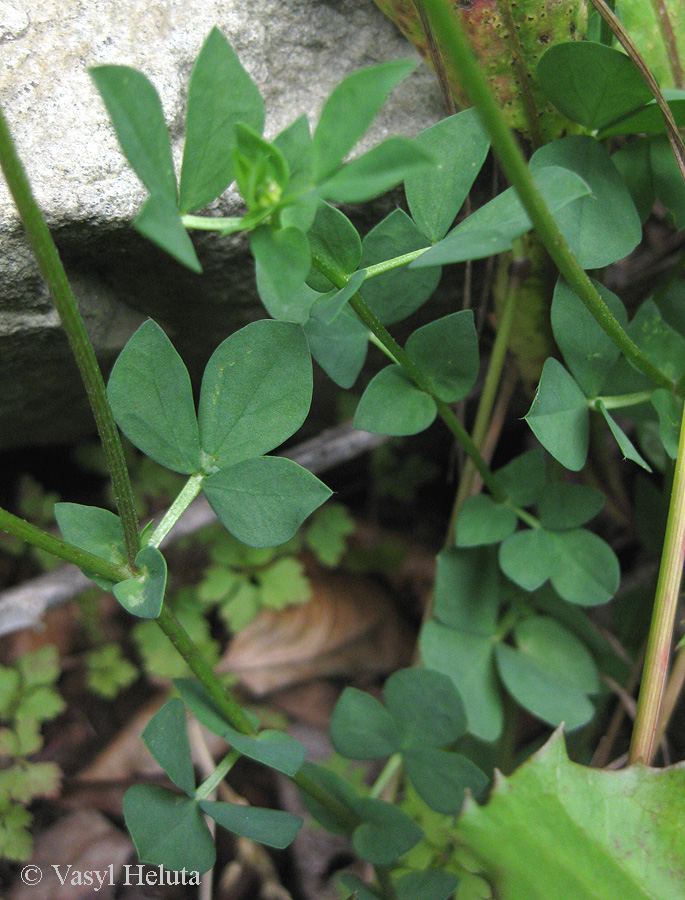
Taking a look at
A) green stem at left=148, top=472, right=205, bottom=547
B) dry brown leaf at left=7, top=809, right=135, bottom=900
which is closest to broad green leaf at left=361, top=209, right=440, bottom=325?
green stem at left=148, top=472, right=205, bottom=547

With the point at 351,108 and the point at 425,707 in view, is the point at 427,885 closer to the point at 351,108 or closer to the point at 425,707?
the point at 425,707

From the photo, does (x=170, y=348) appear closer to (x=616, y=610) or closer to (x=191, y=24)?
(x=191, y=24)

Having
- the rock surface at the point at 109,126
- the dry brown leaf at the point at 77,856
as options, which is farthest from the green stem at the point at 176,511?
the dry brown leaf at the point at 77,856

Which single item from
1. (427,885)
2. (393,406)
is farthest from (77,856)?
(393,406)

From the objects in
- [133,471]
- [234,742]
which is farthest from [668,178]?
[133,471]

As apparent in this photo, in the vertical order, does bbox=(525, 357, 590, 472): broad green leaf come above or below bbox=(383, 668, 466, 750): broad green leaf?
above

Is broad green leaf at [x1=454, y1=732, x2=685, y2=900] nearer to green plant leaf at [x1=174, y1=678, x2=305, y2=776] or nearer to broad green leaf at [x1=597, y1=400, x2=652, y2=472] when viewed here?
green plant leaf at [x1=174, y1=678, x2=305, y2=776]
